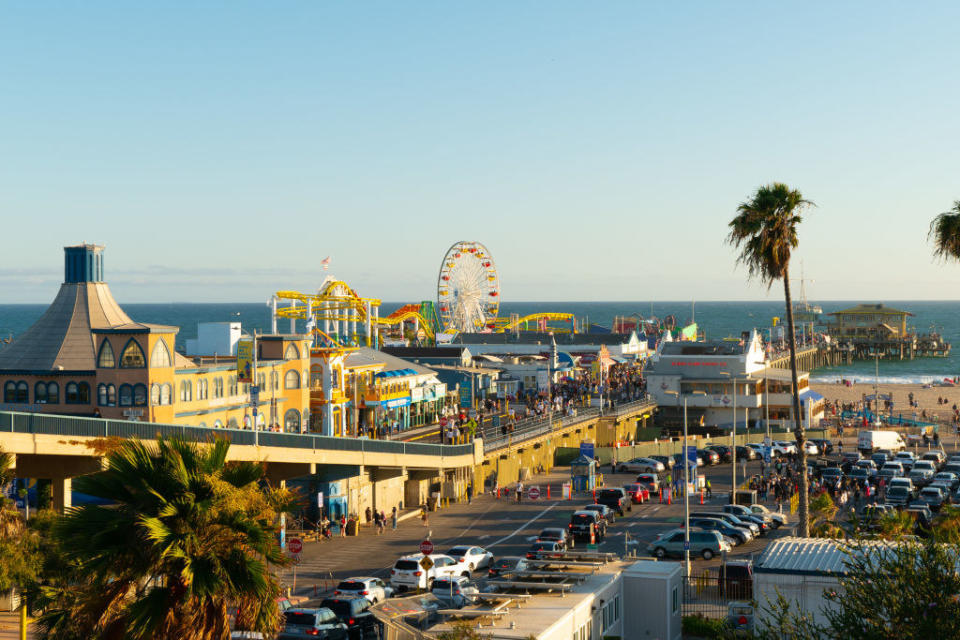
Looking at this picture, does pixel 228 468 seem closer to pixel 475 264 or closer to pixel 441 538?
pixel 441 538

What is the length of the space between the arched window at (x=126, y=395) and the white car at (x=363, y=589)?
15.7 m

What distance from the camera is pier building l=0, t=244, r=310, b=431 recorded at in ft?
141

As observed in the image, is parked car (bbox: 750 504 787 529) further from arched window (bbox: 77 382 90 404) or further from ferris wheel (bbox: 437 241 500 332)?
ferris wheel (bbox: 437 241 500 332)

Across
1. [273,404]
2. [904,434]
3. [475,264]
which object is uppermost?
[475,264]

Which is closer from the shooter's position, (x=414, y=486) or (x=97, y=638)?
(x=97, y=638)

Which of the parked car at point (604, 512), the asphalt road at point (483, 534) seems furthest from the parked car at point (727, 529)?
the parked car at point (604, 512)

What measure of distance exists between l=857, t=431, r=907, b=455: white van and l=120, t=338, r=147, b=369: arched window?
4681 centimetres

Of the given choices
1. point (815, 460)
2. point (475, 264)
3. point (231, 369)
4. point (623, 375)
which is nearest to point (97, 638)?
point (231, 369)

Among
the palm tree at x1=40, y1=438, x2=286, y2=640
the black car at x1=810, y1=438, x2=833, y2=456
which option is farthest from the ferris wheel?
the palm tree at x1=40, y1=438, x2=286, y2=640

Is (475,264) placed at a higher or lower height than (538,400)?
higher

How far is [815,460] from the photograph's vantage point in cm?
6419

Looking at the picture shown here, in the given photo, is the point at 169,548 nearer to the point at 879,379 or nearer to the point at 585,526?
the point at 585,526

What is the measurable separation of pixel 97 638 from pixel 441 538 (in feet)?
91.5

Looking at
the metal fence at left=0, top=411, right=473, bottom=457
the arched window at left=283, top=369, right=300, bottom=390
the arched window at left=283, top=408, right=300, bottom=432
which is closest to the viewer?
the metal fence at left=0, top=411, right=473, bottom=457
